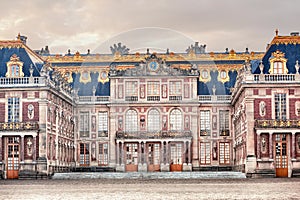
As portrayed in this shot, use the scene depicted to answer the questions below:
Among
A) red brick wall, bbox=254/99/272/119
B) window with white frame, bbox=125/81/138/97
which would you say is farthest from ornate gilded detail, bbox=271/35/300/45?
window with white frame, bbox=125/81/138/97

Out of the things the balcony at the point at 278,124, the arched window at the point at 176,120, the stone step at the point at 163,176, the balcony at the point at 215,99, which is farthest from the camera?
the balcony at the point at 215,99

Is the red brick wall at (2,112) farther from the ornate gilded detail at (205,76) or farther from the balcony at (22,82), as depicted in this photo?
the ornate gilded detail at (205,76)

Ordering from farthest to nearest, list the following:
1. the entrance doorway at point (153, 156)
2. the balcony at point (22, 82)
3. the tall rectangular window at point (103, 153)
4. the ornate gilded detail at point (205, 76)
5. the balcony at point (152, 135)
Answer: the ornate gilded detail at point (205, 76)
the tall rectangular window at point (103, 153)
the entrance doorway at point (153, 156)
the balcony at point (152, 135)
the balcony at point (22, 82)

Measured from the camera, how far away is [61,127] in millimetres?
61469

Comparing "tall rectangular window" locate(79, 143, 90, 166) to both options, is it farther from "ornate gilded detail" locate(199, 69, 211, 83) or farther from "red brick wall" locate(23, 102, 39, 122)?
"red brick wall" locate(23, 102, 39, 122)

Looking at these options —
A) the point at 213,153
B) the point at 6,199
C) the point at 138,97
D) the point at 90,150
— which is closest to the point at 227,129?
the point at 213,153

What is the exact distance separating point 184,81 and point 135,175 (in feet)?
55.5

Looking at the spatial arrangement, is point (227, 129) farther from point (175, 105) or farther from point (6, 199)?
point (6, 199)

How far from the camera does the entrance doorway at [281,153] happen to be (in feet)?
174

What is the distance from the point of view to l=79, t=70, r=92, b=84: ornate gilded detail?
236 ft

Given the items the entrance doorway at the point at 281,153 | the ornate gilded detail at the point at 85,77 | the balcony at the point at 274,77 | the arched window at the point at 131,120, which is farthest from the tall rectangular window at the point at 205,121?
the entrance doorway at the point at 281,153

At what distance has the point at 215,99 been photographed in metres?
69.7

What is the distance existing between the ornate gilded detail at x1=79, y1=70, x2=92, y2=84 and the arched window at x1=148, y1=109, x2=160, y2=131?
24.4ft

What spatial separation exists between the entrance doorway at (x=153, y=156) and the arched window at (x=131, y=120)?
2412 millimetres
